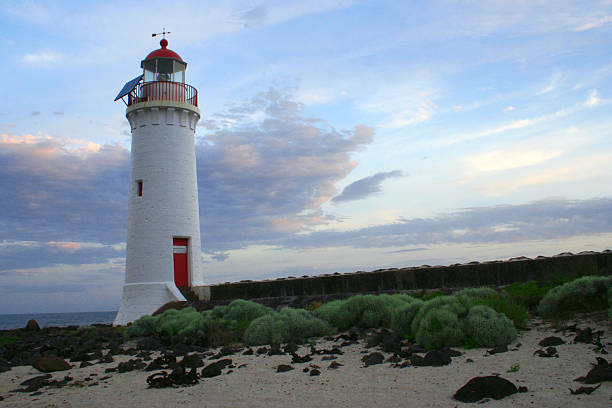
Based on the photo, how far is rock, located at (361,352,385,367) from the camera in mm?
7014

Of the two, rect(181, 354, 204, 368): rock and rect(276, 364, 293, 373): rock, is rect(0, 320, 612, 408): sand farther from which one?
rect(181, 354, 204, 368): rock

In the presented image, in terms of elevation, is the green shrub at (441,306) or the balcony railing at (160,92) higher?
the balcony railing at (160,92)

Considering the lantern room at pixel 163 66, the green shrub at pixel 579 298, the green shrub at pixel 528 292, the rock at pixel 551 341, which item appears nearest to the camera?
the rock at pixel 551 341

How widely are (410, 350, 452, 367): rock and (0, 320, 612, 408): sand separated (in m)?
0.10

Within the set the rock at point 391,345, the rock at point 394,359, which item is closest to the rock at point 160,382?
the rock at point 394,359

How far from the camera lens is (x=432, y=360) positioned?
651 centimetres

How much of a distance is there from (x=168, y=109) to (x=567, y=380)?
17811 mm

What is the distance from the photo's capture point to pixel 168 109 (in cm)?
2020

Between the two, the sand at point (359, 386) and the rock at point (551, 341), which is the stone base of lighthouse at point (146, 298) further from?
the rock at point (551, 341)

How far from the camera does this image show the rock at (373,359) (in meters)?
7.01

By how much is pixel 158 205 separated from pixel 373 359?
14216 millimetres

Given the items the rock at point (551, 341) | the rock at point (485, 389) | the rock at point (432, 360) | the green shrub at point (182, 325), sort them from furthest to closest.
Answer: the green shrub at point (182, 325), the rock at point (551, 341), the rock at point (432, 360), the rock at point (485, 389)

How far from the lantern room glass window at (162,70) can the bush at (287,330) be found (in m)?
14.3

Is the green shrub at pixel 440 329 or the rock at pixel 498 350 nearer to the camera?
the rock at pixel 498 350
